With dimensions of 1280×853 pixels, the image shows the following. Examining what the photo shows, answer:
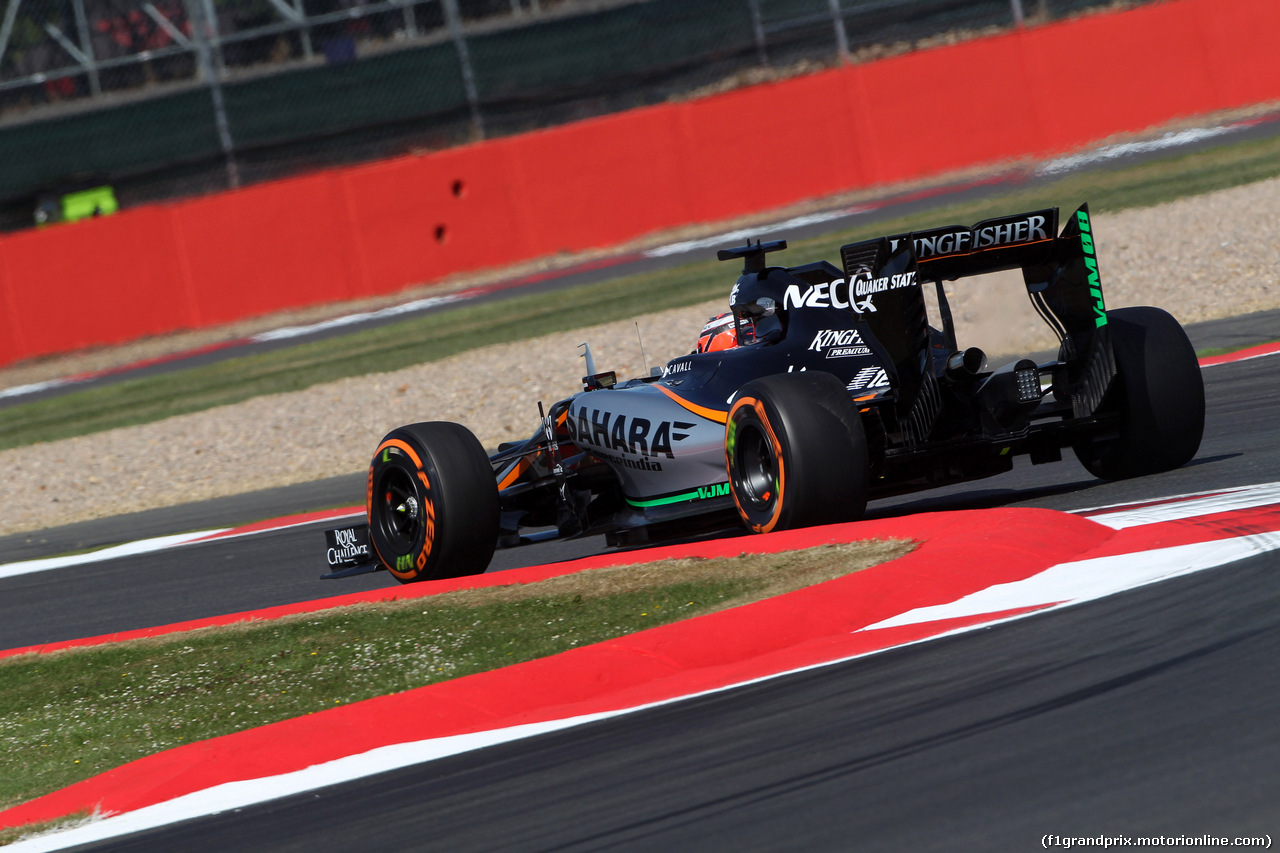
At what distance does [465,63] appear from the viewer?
26625 millimetres

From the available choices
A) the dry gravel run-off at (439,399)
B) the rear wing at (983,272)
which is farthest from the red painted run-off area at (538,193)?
the rear wing at (983,272)

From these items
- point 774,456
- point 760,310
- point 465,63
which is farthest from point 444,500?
point 465,63

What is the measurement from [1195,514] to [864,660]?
2076 millimetres

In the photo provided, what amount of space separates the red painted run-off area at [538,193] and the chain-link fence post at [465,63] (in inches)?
62.6

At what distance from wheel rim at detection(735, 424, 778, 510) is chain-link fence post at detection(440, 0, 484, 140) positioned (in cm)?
2010

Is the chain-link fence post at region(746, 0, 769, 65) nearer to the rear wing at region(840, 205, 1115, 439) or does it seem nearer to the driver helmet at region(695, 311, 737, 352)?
the driver helmet at region(695, 311, 737, 352)

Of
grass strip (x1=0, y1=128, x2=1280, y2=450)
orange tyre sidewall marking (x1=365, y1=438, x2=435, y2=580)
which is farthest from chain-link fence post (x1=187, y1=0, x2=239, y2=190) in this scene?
orange tyre sidewall marking (x1=365, y1=438, x2=435, y2=580)

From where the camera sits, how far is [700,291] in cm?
1992

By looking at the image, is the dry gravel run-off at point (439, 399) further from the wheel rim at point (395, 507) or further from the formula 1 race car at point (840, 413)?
the formula 1 race car at point (840, 413)

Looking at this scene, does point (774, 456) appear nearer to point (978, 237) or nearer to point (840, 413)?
point (840, 413)

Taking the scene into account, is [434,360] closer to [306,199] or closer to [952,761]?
[306,199]

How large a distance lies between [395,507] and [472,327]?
12556 mm

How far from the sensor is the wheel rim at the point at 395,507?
8.43 m

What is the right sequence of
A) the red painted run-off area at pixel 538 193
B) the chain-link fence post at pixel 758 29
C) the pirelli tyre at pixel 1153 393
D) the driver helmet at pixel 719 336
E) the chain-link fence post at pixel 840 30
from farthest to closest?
the chain-link fence post at pixel 758 29 → the chain-link fence post at pixel 840 30 → the red painted run-off area at pixel 538 193 → the driver helmet at pixel 719 336 → the pirelli tyre at pixel 1153 393
